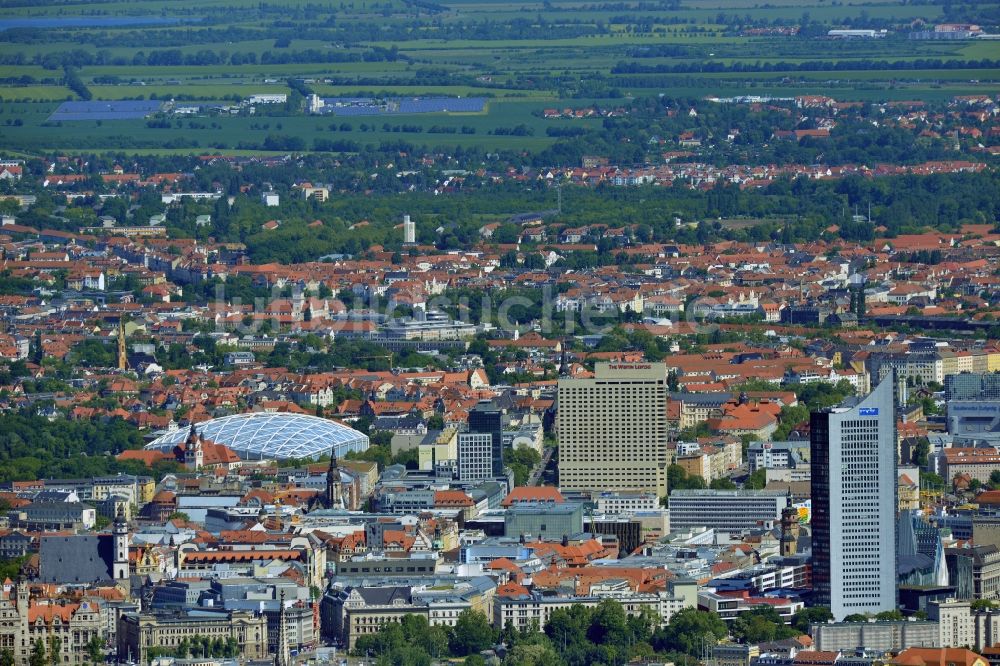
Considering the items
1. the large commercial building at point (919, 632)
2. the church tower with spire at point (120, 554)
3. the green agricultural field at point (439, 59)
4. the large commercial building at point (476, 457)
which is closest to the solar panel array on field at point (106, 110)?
the green agricultural field at point (439, 59)

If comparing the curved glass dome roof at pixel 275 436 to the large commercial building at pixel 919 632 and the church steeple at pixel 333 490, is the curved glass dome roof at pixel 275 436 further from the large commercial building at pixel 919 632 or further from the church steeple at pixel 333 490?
the large commercial building at pixel 919 632

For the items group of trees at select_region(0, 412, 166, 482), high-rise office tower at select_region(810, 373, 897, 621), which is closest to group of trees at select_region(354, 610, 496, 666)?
high-rise office tower at select_region(810, 373, 897, 621)

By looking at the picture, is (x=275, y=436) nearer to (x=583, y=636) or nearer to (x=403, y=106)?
(x=583, y=636)

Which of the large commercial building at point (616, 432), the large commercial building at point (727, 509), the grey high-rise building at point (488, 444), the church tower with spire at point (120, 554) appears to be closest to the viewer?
the church tower with spire at point (120, 554)

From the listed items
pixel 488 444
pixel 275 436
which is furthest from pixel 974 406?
pixel 275 436

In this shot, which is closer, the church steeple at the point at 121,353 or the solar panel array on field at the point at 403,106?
the church steeple at the point at 121,353

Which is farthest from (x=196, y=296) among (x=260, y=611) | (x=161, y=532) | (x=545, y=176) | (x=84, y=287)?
(x=260, y=611)
